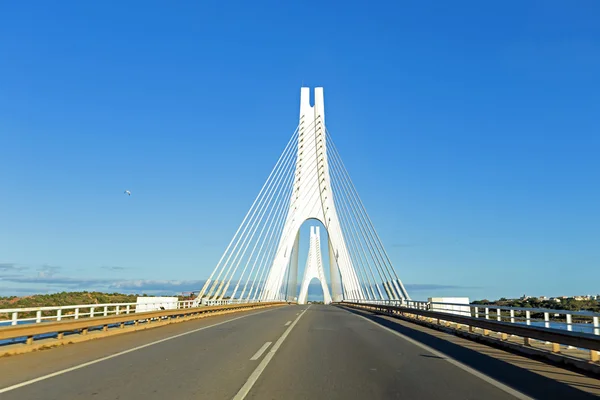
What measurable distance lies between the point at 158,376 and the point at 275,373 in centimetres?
200

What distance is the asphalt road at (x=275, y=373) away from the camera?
Answer: 326 inches

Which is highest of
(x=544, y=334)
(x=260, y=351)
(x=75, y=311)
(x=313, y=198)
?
(x=313, y=198)

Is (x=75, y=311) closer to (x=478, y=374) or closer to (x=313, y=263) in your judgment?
(x=478, y=374)

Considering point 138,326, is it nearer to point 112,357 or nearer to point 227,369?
point 112,357

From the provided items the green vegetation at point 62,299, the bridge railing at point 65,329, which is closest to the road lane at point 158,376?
the bridge railing at point 65,329

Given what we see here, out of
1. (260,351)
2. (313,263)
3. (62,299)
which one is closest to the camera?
(260,351)

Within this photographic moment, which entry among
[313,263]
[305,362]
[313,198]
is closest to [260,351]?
[305,362]

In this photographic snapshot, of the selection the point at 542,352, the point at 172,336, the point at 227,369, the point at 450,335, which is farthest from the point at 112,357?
the point at 450,335

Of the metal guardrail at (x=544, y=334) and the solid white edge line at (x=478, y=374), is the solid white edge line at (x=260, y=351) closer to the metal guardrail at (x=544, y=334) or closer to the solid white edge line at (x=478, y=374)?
the solid white edge line at (x=478, y=374)

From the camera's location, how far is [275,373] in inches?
399

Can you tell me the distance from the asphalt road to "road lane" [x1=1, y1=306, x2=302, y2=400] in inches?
0.6

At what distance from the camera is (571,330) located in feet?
39.0

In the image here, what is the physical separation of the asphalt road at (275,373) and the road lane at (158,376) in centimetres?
2

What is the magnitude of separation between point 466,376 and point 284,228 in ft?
155
